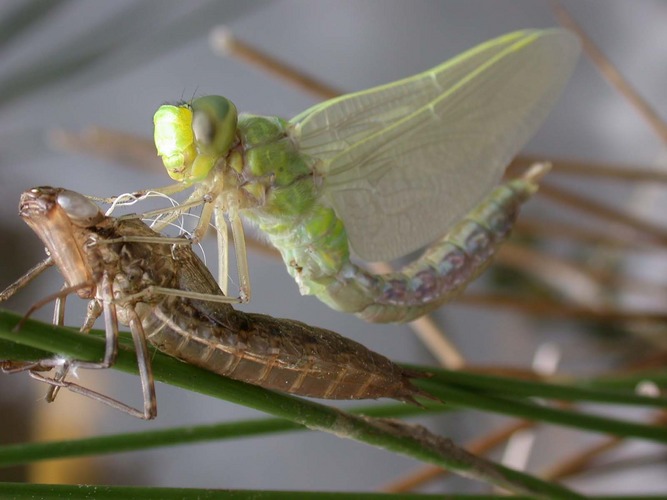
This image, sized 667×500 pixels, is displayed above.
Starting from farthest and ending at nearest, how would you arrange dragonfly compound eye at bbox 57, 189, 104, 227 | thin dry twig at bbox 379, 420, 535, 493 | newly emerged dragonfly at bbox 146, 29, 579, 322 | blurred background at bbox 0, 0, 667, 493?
1. blurred background at bbox 0, 0, 667, 493
2. thin dry twig at bbox 379, 420, 535, 493
3. newly emerged dragonfly at bbox 146, 29, 579, 322
4. dragonfly compound eye at bbox 57, 189, 104, 227

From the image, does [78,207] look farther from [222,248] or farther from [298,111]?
[298,111]

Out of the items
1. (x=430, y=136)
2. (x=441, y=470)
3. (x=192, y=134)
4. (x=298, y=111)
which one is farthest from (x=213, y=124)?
(x=298, y=111)

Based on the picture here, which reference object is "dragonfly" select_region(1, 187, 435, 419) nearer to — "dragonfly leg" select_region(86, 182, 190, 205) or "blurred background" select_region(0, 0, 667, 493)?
"dragonfly leg" select_region(86, 182, 190, 205)

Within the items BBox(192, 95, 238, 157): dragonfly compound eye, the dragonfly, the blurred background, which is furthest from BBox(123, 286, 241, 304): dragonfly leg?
the blurred background

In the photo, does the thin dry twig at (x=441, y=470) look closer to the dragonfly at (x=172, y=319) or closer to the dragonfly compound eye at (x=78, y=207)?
the dragonfly at (x=172, y=319)

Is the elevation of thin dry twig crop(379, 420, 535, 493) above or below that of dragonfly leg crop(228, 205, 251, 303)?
below

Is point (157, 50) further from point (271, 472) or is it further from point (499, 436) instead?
point (499, 436)
